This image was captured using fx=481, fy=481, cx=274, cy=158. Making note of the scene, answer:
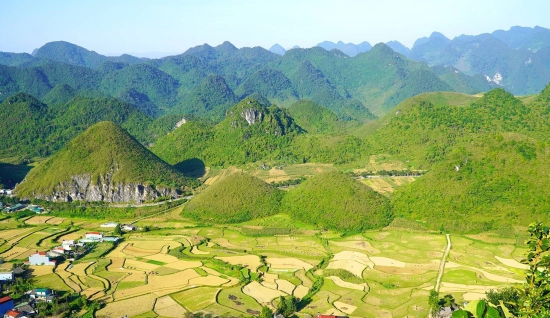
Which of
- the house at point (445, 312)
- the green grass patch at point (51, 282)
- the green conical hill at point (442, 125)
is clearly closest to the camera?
the house at point (445, 312)

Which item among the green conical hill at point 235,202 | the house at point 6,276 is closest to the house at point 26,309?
the house at point 6,276

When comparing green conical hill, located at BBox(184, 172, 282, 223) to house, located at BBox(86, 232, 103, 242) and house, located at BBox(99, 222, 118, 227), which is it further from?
house, located at BBox(86, 232, 103, 242)

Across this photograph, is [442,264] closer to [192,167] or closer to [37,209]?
[37,209]

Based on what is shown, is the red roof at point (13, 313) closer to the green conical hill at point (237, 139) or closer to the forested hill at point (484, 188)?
the forested hill at point (484, 188)

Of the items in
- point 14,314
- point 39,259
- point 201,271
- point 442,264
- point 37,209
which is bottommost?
point 442,264

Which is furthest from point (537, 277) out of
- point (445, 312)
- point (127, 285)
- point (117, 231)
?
point (117, 231)

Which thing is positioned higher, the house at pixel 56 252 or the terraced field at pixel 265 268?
the house at pixel 56 252
